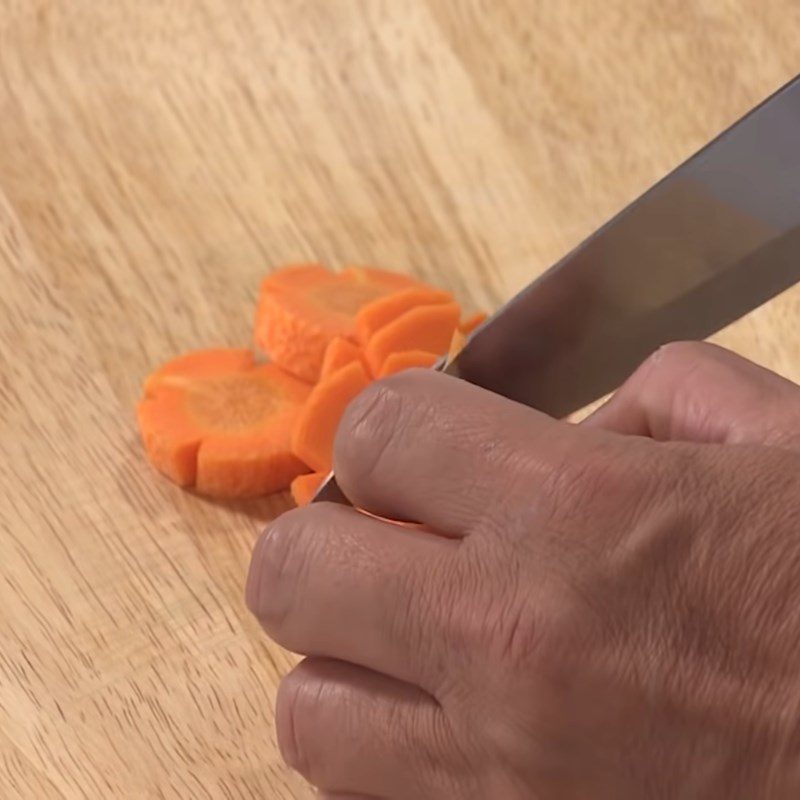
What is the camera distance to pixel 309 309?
1341 millimetres

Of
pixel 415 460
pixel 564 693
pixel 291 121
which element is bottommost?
pixel 564 693

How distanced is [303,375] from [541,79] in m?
0.57

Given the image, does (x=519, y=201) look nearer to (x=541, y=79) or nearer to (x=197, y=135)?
(x=541, y=79)

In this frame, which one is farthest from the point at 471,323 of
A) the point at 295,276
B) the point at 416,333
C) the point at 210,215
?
the point at 210,215

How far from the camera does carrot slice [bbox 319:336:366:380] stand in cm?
130

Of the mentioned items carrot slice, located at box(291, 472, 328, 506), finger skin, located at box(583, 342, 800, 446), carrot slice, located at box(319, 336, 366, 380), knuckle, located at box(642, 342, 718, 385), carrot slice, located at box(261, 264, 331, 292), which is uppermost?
carrot slice, located at box(261, 264, 331, 292)

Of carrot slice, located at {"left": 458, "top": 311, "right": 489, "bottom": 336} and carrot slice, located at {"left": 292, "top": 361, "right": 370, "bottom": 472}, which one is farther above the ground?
carrot slice, located at {"left": 292, "top": 361, "right": 370, "bottom": 472}

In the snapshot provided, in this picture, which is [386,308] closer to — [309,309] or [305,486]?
[309,309]

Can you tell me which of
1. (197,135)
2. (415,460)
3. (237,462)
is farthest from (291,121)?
(415,460)

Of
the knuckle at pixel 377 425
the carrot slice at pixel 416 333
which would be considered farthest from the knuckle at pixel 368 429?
the carrot slice at pixel 416 333

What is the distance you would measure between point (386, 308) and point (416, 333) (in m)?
0.04

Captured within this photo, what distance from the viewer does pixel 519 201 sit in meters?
1.56

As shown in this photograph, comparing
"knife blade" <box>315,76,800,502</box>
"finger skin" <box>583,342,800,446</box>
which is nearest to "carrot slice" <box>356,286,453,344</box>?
"knife blade" <box>315,76,800,502</box>

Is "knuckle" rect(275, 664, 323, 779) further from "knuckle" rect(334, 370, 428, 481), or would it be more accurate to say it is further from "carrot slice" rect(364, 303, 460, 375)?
"carrot slice" rect(364, 303, 460, 375)
